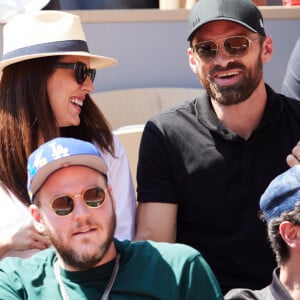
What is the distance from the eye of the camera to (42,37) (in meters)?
3.56

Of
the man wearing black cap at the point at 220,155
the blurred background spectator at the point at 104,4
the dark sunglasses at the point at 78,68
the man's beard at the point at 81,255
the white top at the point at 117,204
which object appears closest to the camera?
the man's beard at the point at 81,255

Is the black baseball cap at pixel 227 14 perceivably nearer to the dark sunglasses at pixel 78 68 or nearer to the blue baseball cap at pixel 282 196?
the dark sunglasses at pixel 78 68

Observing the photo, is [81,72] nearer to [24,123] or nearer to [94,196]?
[24,123]

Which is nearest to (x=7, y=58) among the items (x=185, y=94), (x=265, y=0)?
(x=185, y=94)

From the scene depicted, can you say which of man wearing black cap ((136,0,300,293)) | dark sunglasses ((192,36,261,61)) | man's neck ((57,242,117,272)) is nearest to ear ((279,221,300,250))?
man's neck ((57,242,117,272))

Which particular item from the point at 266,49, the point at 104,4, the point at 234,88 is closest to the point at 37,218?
the point at 234,88

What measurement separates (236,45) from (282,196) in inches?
35.9

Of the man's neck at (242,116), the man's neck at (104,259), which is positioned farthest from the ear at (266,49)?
the man's neck at (104,259)

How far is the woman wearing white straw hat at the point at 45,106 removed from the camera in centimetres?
338

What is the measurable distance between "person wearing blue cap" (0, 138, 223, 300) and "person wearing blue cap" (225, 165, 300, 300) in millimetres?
172

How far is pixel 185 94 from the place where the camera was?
5051 millimetres

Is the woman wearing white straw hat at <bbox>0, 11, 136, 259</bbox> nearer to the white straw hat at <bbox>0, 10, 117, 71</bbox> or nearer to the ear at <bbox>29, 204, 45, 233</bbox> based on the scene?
the white straw hat at <bbox>0, 10, 117, 71</bbox>

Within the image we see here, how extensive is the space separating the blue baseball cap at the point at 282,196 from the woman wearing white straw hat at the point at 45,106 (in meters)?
Result: 0.84

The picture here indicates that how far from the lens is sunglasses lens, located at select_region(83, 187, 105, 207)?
8.84 feet
